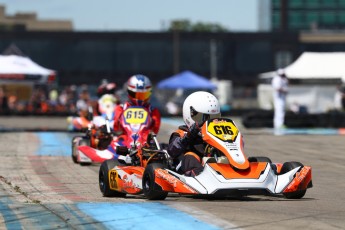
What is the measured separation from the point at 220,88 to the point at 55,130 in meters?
28.0

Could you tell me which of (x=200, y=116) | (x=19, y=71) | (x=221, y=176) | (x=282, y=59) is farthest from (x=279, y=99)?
(x=282, y=59)

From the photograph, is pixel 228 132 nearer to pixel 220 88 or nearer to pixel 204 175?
pixel 204 175

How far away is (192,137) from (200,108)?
452 millimetres

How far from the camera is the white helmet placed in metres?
12.2

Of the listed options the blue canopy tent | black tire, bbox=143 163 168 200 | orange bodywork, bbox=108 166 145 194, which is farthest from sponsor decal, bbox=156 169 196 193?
the blue canopy tent

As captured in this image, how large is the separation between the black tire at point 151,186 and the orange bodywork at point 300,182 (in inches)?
51.0

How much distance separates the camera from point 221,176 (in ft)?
36.1

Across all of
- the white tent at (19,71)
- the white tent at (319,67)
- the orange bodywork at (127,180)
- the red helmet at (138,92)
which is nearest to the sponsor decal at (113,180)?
the orange bodywork at (127,180)

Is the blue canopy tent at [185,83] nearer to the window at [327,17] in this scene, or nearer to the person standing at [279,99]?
the person standing at [279,99]

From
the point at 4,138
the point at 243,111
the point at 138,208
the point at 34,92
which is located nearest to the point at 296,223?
the point at 138,208

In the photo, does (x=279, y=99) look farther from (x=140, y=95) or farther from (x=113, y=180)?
(x=113, y=180)

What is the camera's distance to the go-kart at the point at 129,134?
55.1 feet

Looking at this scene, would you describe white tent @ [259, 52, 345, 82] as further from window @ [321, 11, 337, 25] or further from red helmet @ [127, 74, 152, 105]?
window @ [321, 11, 337, 25]

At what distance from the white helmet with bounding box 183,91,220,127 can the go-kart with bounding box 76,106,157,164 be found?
13.2 ft
